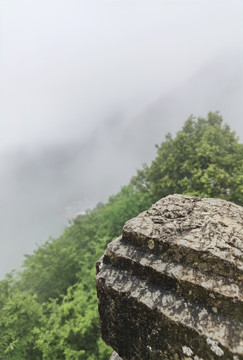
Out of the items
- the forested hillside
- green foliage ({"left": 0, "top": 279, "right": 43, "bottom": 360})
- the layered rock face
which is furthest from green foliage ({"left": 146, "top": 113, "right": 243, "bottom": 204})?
green foliage ({"left": 0, "top": 279, "right": 43, "bottom": 360})

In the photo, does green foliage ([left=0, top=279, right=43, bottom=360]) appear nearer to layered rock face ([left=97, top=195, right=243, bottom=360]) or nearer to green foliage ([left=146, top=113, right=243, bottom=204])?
layered rock face ([left=97, top=195, right=243, bottom=360])

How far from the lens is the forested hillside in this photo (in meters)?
8.88

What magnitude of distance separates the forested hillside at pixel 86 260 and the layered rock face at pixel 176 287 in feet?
23.6

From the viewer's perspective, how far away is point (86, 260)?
12.7 m

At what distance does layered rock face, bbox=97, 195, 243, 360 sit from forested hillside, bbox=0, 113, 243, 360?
7191 mm

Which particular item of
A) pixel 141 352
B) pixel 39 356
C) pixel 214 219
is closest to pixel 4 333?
pixel 39 356

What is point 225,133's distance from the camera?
14.2 m

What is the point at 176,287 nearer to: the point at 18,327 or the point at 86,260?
the point at 18,327

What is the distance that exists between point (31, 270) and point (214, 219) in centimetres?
1461

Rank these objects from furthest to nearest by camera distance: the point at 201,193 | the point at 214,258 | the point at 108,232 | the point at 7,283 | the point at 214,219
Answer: the point at 108,232 < the point at 7,283 < the point at 201,193 < the point at 214,219 < the point at 214,258

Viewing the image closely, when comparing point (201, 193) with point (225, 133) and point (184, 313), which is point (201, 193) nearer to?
point (225, 133)

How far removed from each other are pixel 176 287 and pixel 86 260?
1142 centimetres

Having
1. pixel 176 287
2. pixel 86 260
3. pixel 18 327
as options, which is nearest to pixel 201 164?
pixel 86 260

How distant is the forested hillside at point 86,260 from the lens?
8875 millimetres
